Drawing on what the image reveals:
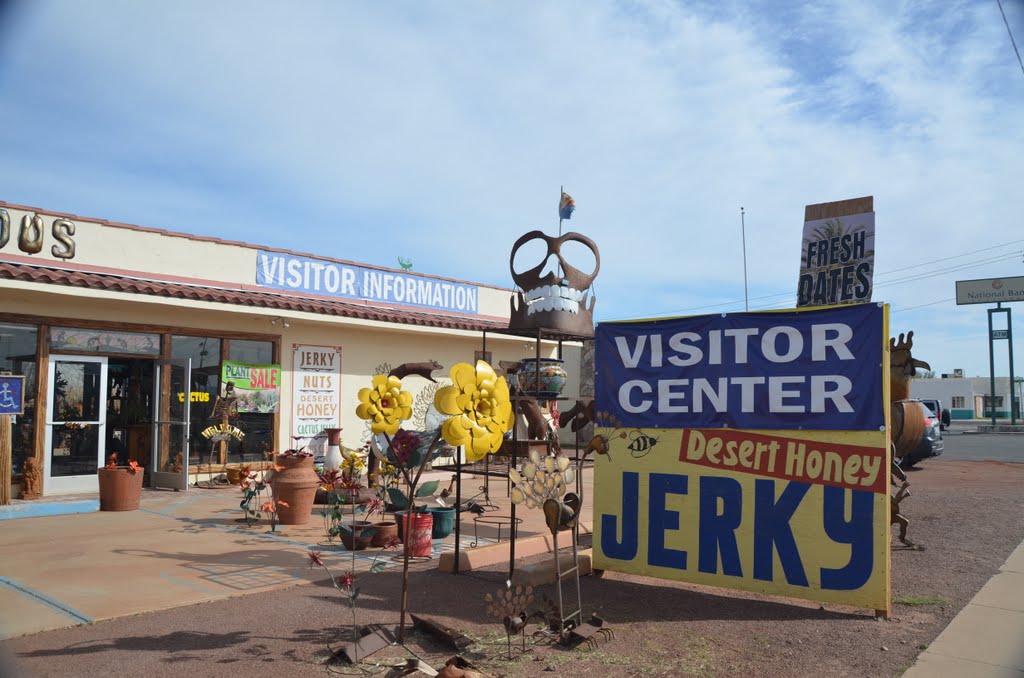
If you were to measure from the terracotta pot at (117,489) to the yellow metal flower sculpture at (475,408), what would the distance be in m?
7.97

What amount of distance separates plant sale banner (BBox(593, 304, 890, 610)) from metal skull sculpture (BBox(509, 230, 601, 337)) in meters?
0.64

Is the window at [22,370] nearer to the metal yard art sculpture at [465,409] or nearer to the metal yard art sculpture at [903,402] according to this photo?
the metal yard art sculpture at [465,409]

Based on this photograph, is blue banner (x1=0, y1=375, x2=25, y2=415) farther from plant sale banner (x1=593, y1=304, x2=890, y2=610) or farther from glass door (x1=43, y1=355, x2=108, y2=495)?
plant sale banner (x1=593, y1=304, x2=890, y2=610)

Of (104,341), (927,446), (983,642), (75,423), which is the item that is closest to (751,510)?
(983,642)

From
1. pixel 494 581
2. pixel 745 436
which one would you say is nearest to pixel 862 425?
pixel 745 436

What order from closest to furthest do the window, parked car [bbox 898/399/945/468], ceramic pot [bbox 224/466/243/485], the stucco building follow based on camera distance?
1. the window
2. the stucco building
3. ceramic pot [bbox 224/466/243/485]
4. parked car [bbox 898/399/945/468]

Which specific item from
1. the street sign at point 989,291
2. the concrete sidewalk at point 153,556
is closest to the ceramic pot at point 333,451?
the concrete sidewalk at point 153,556

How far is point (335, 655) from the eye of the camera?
15.5 feet

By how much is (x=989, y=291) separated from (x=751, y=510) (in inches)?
2090

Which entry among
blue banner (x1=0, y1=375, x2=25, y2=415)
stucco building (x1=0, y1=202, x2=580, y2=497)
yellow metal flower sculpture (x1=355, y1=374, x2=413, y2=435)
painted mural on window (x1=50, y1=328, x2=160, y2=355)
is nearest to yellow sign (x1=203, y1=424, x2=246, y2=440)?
stucco building (x1=0, y1=202, x2=580, y2=497)

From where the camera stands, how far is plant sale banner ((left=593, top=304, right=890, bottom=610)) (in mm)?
5922

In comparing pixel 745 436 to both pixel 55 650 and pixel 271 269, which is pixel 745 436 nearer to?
pixel 55 650

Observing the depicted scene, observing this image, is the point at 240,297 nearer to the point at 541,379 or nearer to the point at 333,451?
the point at 333,451

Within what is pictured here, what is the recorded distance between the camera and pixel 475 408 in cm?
480
